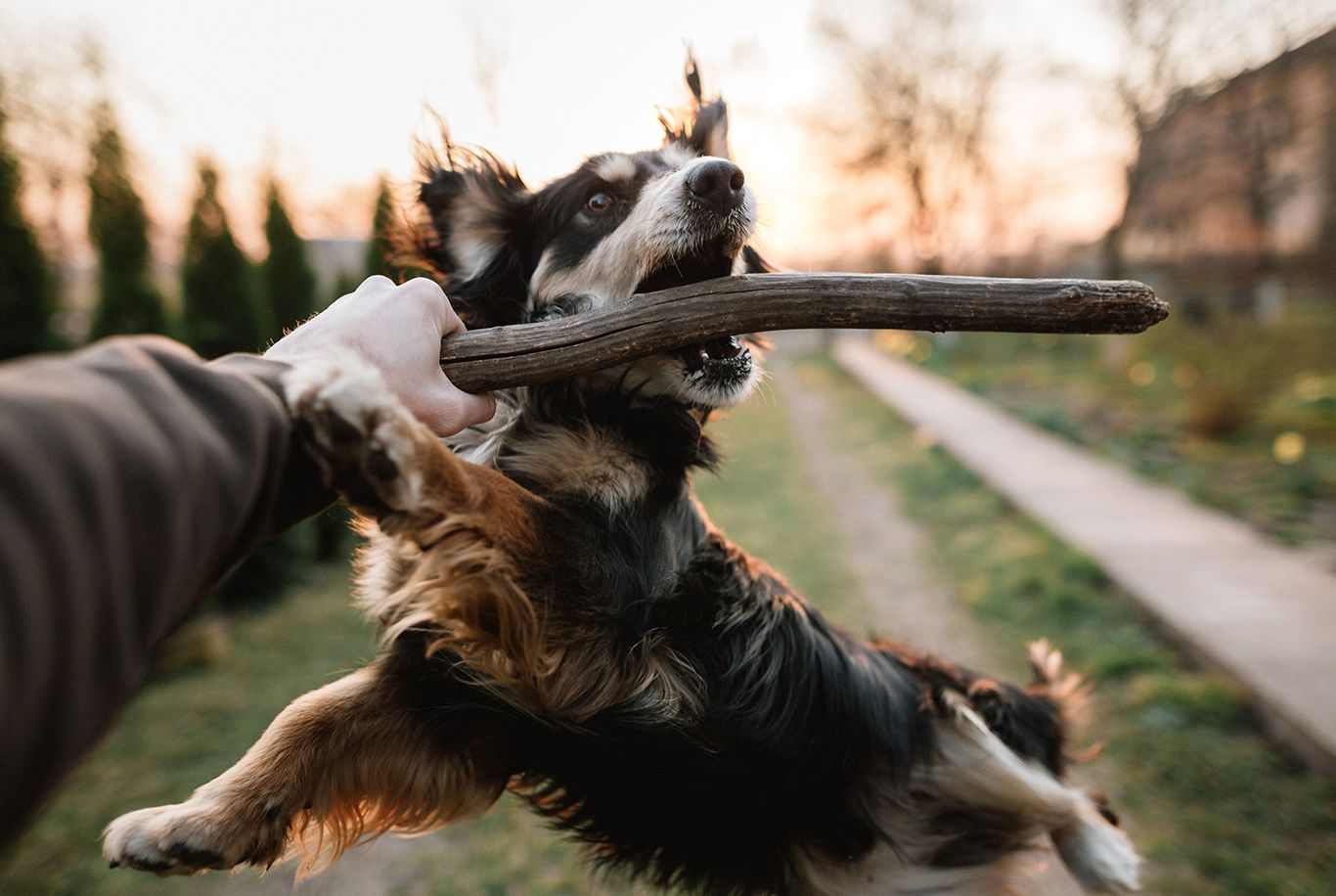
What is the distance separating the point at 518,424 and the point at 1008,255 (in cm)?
2958

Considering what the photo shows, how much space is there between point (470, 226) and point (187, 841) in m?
1.93

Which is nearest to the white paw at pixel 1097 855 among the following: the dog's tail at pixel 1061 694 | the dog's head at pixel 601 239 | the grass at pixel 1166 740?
the dog's tail at pixel 1061 694

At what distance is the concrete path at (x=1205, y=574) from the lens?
11.6ft

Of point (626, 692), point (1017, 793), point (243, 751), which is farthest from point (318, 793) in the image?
point (243, 751)

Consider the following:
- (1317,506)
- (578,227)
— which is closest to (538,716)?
(578,227)

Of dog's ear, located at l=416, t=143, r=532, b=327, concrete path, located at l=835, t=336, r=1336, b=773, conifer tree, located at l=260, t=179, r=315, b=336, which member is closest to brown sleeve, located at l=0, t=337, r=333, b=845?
dog's ear, located at l=416, t=143, r=532, b=327

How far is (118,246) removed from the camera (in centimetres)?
555

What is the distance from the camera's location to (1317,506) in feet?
21.6

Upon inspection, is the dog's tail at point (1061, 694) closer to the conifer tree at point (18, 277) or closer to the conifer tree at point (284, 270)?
the conifer tree at point (18, 277)

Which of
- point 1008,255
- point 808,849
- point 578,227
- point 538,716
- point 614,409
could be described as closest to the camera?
point 538,716

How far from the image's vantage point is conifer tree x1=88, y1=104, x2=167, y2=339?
544 centimetres

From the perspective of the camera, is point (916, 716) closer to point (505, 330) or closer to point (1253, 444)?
point (505, 330)

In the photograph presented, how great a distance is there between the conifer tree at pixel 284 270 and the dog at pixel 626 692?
539 centimetres

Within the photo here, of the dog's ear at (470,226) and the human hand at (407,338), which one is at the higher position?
the dog's ear at (470,226)
